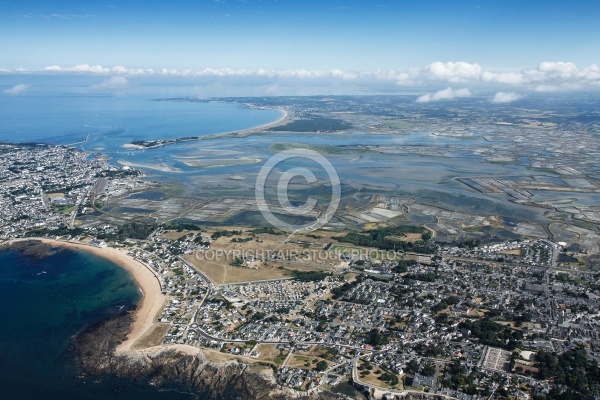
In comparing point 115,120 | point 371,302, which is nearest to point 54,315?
point 371,302

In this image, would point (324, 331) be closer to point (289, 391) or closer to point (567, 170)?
point (289, 391)

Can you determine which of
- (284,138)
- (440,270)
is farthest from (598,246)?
(284,138)

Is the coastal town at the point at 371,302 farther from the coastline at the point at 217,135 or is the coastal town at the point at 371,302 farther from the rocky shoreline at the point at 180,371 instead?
the coastline at the point at 217,135

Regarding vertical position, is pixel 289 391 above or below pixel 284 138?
below

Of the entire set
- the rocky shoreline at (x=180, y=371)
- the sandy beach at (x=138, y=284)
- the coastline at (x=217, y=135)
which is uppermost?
the coastline at (x=217, y=135)

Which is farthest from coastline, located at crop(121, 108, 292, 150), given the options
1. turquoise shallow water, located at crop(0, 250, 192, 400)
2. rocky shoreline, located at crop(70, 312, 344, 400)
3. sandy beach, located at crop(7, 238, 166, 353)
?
rocky shoreline, located at crop(70, 312, 344, 400)

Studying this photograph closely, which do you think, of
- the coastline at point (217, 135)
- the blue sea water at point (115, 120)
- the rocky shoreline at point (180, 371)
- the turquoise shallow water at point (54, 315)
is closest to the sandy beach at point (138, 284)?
the turquoise shallow water at point (54, 315)

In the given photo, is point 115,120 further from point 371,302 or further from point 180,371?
point 180,371
